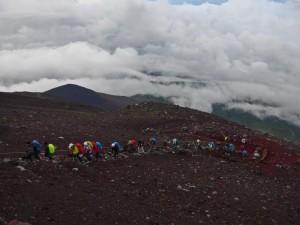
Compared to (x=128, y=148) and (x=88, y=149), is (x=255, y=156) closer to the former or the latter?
(x=128, y=148)

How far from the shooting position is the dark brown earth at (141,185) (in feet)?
63.9

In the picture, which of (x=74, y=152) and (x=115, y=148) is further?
(x=115, y=148)

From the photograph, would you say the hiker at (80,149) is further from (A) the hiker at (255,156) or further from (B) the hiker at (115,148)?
(A) the hiker at (255,156)

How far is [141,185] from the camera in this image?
25.4 meters

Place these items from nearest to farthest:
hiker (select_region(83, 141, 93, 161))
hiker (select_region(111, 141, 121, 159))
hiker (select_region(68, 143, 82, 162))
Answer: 1. hiker (select_region(68, 143, 82, 162))
2. hiker (select_region(83, 141, 93, 161))
3. hiker (select_region(111, 141, 121, 159))

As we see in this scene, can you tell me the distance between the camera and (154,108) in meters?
66.6

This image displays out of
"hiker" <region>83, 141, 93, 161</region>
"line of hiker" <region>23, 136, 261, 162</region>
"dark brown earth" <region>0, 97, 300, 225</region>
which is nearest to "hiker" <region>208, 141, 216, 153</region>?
"line of hiker" <region>23, 136, 261, 162</region>

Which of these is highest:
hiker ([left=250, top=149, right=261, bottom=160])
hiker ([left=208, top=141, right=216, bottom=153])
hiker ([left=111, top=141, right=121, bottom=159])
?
hiker ([left=111, top=141, right=121, bottom=159])

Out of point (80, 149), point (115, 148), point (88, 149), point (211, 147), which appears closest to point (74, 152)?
point (80, 149)

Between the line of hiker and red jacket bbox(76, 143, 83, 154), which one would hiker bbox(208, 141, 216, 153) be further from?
red jacket bbox(76, 143, 83, 154)

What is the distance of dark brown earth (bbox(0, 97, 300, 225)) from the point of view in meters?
19.5

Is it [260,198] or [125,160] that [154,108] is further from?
[260,198]

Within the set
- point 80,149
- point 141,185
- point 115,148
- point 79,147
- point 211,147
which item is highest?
point 79,147

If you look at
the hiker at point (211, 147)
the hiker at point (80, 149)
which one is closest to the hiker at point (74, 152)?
the hiker at point (80, 149)
